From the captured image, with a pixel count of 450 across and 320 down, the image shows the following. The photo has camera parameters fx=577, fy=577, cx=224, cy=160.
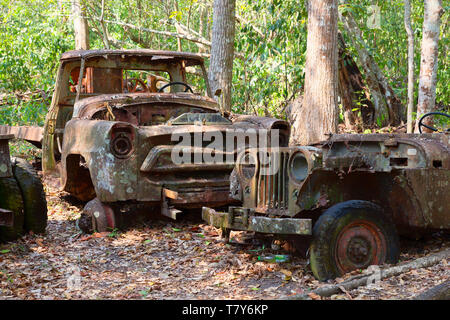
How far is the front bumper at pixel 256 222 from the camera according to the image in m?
4.11

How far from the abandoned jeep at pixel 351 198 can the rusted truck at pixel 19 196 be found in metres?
1.97

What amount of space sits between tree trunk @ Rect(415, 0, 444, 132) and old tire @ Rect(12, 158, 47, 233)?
229 inches

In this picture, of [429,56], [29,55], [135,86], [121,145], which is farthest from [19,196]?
[29,55]

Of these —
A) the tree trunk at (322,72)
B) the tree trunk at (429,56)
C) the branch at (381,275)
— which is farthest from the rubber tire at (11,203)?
the tree trunk at (429,56)

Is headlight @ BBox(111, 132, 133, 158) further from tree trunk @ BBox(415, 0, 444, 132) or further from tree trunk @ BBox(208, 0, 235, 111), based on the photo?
Result: tree trunk @ BBox(415, 0, 444, 132)

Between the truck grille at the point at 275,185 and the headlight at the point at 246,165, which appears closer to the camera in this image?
the truck grille at the point at 275,185

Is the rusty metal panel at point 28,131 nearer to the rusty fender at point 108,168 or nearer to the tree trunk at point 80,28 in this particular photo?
the rusty fender at point 108,168

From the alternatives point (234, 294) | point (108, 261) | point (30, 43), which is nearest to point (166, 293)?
point (234, 294)

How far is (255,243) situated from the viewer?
5266mm

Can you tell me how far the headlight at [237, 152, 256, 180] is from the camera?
16.4ft

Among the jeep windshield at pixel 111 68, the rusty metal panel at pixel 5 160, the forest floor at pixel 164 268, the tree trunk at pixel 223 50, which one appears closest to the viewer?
the forest floor at pixel 164 268

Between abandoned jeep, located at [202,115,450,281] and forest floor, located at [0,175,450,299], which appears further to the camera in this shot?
abandoned jeep, located at [202,115,450,281]

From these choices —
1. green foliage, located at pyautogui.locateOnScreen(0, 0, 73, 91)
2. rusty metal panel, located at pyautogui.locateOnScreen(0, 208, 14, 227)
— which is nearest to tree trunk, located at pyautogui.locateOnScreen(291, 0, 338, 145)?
rusty metal panel, located at pyautogui.locateOnScreen(0, 208, 14, 227)

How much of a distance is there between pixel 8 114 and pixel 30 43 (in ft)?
6.06
